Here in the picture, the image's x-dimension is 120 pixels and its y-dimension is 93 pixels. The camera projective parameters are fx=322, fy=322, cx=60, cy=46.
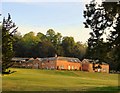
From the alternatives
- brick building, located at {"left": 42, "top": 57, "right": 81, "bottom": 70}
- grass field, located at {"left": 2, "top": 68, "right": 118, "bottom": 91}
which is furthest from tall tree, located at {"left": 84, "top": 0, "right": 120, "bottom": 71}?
brick building, located at {"left": 42, "top": 57, "right": 81, "bottom": 70}

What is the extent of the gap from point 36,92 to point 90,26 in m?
7.75

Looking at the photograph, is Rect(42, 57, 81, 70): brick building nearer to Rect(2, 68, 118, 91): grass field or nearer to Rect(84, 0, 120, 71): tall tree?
Rect(2, 68, 118, 91): grass field

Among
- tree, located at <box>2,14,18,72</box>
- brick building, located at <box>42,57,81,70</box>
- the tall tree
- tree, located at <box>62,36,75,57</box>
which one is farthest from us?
tree, located at <box>62,36,75,57</box>

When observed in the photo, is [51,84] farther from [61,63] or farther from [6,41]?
[61,63]

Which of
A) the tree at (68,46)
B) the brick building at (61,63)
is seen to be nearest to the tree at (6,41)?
the brick building at (61,63)

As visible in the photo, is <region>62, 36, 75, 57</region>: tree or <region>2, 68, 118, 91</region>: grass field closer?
<region>2, 68, 118, 91</region>: grass field

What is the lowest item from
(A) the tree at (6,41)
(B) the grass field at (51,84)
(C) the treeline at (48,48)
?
(B) the grass field at (51,84)

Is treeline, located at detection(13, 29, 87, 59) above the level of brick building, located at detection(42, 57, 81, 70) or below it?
above

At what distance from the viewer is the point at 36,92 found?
2556cm

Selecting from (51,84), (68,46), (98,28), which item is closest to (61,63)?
(68,46)

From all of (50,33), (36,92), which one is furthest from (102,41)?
(50,33)

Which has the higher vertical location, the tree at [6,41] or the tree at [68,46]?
the tree at [68,46]

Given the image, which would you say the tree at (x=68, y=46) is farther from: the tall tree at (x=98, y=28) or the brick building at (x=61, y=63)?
the tall tree at (x=98, y=28)

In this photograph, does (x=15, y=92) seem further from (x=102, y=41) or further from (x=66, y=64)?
(x=66, y=64)
